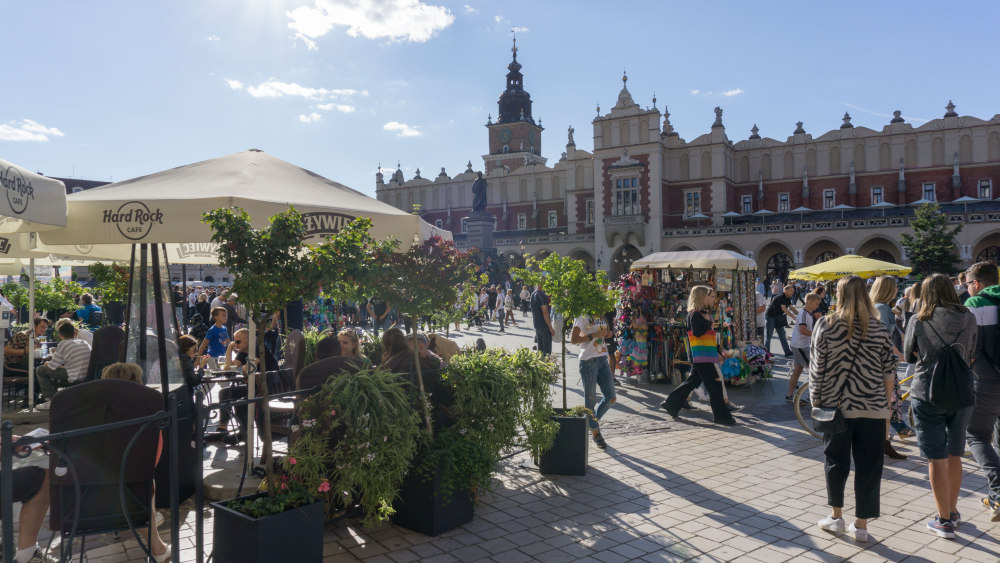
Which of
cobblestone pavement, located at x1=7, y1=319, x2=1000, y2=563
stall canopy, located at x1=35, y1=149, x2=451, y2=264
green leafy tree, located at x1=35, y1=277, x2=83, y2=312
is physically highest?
stall canopy, located at x1=35, y1=149, x2=451, y2=264

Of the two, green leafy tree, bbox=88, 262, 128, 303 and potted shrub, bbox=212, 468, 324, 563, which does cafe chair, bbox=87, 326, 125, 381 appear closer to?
potted shrub, bbox=212, 468, 324, 563

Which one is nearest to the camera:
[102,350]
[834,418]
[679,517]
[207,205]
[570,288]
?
[207,205]

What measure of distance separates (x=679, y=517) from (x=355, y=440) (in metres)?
2.35

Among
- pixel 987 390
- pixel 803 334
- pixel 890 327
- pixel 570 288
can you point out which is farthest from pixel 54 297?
pixel 987 390

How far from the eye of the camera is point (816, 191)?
41.3 metres

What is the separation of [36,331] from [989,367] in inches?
407

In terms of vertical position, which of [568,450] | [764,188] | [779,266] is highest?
[764,188]

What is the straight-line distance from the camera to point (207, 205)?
153 inches

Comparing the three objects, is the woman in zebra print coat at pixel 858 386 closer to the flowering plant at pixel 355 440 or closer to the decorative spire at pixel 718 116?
the flowering plant at pixel 355 440

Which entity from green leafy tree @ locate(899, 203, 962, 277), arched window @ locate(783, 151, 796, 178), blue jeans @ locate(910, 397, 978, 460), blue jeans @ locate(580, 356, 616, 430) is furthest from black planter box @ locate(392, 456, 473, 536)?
arched window @ locate(783, 151, 796, 178)

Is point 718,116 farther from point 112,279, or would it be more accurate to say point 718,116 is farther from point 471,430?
point 471,430

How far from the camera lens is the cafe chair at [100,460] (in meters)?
3.16

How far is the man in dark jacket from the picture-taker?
4.25m

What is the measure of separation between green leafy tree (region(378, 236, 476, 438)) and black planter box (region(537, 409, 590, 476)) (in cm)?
147
